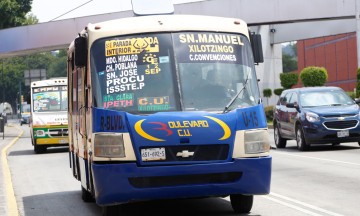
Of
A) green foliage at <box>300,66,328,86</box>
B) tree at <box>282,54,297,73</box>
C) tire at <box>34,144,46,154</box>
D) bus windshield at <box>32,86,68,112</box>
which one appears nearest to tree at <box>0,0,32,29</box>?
green foliage at <box>300,66,328,86</box>

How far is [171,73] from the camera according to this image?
9719 millimetres

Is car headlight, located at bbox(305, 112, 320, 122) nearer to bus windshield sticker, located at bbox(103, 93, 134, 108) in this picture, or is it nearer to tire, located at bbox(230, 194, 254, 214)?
tire, located at bbox(230, 194, 254, 214)

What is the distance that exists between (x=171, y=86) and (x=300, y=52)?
3587 inches

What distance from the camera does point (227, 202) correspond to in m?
11.6

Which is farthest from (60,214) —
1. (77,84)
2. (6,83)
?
(6,83)

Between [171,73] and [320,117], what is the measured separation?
12.1 m

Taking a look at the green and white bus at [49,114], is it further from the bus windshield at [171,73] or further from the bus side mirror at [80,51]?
the bus windshield at [171,73]

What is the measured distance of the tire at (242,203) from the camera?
10258mm

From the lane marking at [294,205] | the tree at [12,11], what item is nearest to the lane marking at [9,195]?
the lane marking at [294,205]

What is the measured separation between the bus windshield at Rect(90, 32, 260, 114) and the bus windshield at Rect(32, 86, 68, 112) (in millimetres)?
18257

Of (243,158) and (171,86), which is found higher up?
(171,86)

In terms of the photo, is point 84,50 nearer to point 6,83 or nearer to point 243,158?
point 243,158

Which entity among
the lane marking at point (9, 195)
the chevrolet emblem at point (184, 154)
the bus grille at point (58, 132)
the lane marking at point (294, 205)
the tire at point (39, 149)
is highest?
the chevrolet emblem at point (184, 154)

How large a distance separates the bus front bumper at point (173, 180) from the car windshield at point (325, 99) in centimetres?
1295
